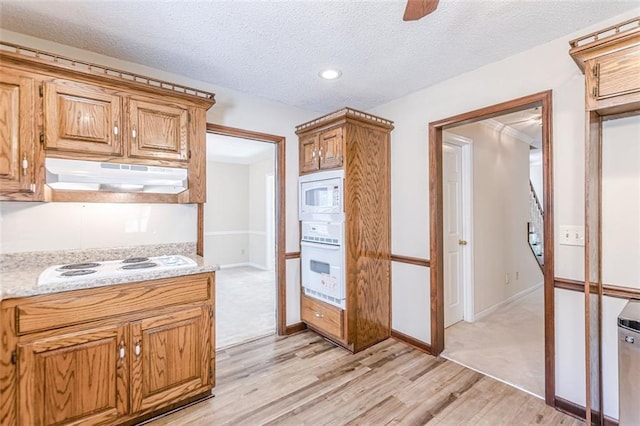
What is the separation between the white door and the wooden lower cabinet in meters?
2.58

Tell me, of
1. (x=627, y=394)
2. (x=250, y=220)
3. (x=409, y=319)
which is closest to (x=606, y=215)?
(x=627, y=394)

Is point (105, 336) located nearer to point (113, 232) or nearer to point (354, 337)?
point (113, 232)

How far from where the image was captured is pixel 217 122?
2801 millimetres

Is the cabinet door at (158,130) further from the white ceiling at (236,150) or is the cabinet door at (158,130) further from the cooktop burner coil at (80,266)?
the white ceiling at (236,150)

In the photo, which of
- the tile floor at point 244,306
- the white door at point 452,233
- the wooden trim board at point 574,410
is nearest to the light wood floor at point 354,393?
the wooden trim board at point 574,410

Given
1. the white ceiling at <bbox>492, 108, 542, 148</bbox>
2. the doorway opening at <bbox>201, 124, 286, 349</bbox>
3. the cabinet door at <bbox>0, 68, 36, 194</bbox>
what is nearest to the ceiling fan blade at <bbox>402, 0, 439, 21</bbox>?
the cabinet door at <bbox>0, 68, 36, 194</bbox>

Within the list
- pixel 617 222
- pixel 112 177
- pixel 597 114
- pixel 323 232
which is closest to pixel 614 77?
pixel 597 114

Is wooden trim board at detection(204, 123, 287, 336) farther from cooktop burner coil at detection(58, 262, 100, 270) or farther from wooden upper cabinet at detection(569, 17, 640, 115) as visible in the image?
wooden upper cabinet at detection(569, 17, 640, 115)

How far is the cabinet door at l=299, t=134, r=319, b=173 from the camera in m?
3.07

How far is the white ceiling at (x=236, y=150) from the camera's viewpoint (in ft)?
16.4

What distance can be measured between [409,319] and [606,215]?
1794 millimetres

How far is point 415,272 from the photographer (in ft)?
9.61

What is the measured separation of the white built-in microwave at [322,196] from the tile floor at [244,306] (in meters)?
1.40

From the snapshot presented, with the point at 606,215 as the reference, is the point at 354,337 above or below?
below
